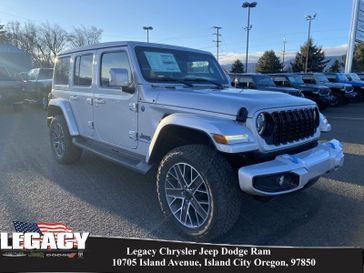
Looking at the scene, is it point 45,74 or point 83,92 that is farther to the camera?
point 45,74

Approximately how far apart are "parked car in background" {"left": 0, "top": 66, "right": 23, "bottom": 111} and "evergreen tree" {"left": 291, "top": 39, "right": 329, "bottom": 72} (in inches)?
1926

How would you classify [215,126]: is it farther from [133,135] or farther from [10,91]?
[10,91]

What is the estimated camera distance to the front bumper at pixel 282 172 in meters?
2.72

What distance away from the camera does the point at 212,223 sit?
292 cm

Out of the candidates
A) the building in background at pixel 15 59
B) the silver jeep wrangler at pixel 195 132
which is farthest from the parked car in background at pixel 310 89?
the building in background at pixel 15 59

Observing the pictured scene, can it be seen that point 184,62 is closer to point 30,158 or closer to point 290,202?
point 290,202

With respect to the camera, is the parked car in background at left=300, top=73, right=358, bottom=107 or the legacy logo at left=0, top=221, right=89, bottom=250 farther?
the parked car in background at left=300, top=73, right=358, bottom=107

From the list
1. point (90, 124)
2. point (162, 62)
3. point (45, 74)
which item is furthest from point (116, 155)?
point (45, 74)

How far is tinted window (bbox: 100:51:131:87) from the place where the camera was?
4070 millimetres

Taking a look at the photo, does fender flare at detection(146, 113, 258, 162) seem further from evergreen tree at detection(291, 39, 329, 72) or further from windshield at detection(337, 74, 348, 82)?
evergreen tree at detection(291, 39, 329, 72)

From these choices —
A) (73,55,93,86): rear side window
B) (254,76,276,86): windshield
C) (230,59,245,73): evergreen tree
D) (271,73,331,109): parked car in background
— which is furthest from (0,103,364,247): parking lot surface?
(230,59,245,73): evergreen tree

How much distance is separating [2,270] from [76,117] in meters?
2.96

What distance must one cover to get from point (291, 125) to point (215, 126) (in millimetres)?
907

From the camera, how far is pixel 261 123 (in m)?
3.04
